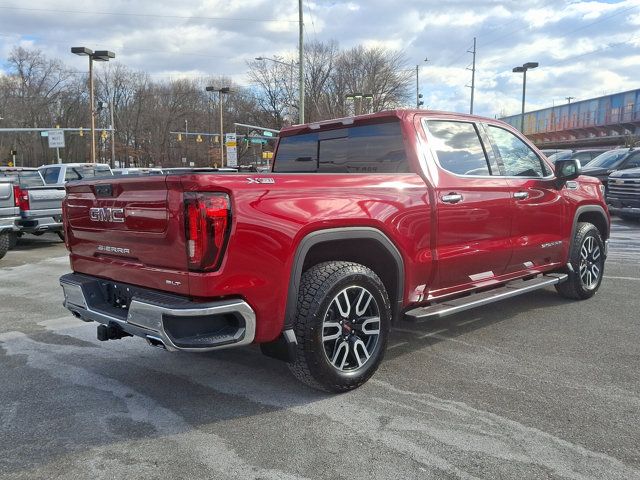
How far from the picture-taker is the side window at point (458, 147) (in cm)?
444

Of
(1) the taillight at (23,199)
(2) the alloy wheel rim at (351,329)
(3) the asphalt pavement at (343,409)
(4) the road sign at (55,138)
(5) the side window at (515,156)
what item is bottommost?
(3) the asphalt pavement at (343,409)

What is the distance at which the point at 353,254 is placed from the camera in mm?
3992

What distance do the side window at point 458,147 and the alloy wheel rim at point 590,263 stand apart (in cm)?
196

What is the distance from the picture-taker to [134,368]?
168 inches

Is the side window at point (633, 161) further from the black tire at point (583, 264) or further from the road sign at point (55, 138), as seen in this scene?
the road sign at point (55, 138)

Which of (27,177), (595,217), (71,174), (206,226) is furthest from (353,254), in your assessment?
(71,174)

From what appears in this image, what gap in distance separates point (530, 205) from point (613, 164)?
43.0ft

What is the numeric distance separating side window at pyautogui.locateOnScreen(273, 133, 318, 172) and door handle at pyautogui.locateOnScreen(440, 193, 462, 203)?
4.44ft

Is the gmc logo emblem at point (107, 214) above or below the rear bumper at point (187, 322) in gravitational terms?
above

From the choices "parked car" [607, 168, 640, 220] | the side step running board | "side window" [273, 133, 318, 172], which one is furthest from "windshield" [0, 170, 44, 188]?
"parked car" [607, 168, 640, 220]

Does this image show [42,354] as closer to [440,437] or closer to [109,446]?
[109,446]

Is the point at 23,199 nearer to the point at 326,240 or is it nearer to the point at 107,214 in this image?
the point at 107,214

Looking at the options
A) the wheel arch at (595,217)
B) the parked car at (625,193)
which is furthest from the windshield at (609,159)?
the wheel arch at (595,217)

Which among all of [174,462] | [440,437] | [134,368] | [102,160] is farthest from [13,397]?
[102,160]
